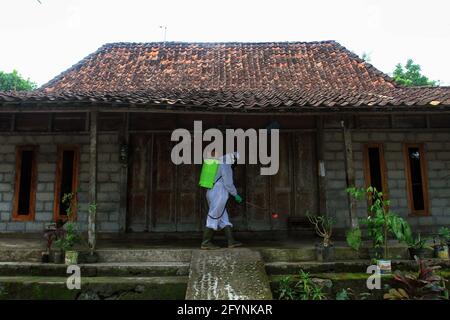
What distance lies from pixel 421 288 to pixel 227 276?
102 inches

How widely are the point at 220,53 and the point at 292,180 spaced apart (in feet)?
18.2

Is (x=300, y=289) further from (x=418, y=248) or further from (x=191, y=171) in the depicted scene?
(x=191, y=171)

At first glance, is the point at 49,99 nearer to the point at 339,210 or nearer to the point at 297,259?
the point at 297,259

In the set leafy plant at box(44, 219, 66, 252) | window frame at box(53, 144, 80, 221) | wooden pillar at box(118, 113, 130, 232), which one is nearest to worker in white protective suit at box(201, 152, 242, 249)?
wooden pillar at box(118, 113, 130, 232)

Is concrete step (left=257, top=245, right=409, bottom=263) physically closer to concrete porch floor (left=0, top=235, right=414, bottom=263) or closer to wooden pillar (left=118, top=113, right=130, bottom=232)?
concrete porch floor (left=0, top=235, right=414, bottom=263)

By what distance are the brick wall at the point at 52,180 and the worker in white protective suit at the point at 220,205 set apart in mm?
2518

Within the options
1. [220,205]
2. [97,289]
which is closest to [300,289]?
[220,205]

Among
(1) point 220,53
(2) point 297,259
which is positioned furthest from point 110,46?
(2) point 297,259

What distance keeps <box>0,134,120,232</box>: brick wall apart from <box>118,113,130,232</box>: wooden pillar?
106 mm

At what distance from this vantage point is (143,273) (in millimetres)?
5500

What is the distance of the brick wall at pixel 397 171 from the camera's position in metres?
7.75

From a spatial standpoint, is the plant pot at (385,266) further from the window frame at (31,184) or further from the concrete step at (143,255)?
the window frame at (31,184)

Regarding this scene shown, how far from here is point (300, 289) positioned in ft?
16.7
